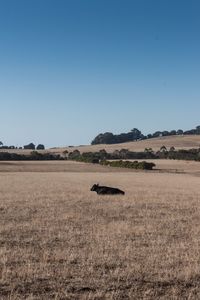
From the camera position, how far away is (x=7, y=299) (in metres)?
8.78

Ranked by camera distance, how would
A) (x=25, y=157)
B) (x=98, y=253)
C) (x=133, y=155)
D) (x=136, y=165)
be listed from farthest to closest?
(x=133, y=155), (x=25, y=157), (x=136, y=165), (x=98, y=253)

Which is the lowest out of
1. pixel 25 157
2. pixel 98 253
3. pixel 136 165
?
pixel 98 253

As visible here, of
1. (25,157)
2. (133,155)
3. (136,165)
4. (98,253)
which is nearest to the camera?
(98,253)

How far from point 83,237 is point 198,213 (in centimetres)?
768

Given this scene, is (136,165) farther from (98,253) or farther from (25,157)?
(98,253)

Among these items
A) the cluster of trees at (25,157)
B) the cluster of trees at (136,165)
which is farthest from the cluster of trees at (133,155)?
the cluster of trees at (136,165)

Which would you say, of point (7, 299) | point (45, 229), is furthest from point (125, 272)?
point (45, 229)

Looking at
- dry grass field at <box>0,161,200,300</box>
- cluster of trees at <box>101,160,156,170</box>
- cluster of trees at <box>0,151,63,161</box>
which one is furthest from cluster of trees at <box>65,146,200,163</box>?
dry grass field at <box>0,161,200,300</box>

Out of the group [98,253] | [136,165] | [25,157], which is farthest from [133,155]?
[98,253]

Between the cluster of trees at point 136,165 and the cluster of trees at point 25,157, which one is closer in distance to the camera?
the cluster of trees at point 136,165

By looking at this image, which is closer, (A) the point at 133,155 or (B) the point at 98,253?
(B) the point at 98,253

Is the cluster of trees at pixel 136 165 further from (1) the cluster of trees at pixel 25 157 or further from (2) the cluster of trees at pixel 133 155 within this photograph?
(1) the cluster of trees at pixel 25 157

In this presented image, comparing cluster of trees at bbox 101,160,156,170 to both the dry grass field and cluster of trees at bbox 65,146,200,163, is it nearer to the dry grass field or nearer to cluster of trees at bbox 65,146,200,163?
cluster of trees at bbox 65,146,200,163

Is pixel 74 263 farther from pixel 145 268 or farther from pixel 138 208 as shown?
pixel 138 208
